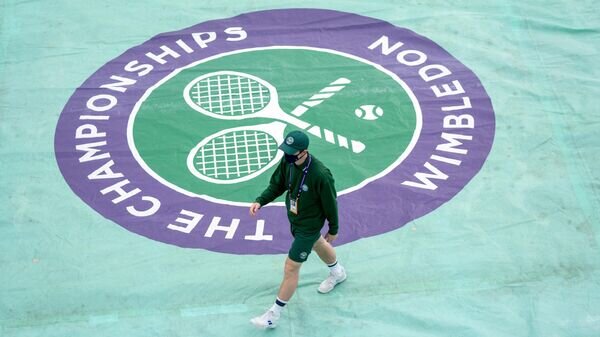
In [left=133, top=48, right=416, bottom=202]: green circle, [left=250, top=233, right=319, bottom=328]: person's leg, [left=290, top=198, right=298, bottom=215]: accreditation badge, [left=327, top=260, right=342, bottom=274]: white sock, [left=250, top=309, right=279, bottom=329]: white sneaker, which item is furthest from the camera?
[left=133, top=48, right=416, bottom=202]: green circle

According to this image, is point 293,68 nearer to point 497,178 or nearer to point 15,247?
point 497,178

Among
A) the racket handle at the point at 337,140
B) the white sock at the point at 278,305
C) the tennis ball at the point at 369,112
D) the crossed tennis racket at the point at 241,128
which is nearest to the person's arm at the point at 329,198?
the white sock at the point at 278,305

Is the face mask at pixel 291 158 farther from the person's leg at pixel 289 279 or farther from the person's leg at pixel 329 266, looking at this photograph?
the person's leg at pixel 329 266

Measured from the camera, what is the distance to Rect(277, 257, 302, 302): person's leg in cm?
726

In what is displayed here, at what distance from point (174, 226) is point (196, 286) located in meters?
0.80

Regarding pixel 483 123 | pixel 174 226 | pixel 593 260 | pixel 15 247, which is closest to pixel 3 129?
pixel 15 247

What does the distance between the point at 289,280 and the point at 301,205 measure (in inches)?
27.2

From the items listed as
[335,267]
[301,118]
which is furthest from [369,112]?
[335,267]

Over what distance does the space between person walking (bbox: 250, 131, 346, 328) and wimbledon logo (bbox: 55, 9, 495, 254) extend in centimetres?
86

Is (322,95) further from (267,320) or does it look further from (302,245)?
(267,320)

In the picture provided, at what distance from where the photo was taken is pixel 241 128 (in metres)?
9.59

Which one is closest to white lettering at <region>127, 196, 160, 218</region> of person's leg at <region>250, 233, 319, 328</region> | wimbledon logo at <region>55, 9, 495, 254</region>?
wimbledon logo at <region>55, 9, 495, 254</region>

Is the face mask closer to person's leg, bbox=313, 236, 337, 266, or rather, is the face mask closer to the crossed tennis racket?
person's leg, bbox=313, 236, 337, 266

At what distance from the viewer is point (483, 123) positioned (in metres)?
9.58
